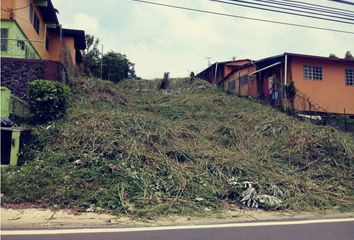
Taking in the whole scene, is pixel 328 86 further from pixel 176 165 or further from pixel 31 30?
pixel 31 30

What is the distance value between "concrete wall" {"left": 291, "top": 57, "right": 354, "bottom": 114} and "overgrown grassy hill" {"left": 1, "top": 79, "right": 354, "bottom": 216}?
684 cm

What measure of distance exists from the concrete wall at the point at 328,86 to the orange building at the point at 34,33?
12.8 meters

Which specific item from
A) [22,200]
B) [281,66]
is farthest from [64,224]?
[281,66]

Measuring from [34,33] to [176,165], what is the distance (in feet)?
41.0

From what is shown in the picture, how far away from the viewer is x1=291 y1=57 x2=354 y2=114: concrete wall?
19828 mm

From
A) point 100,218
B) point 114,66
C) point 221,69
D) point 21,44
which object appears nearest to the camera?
point 100,218

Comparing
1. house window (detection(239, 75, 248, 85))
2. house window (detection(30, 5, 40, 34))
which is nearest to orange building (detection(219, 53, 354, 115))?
house window (detection(239, 75, 248, 85))

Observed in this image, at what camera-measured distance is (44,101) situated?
34.4ft

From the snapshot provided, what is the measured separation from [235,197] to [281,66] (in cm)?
1454

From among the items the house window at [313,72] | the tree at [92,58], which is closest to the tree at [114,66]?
the tree at [92,58]

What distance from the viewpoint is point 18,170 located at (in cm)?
796

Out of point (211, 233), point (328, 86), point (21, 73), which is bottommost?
point (211, 233)

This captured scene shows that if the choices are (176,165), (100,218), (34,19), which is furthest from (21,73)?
(100,218)

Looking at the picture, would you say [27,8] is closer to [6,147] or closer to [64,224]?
[6,147]
